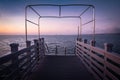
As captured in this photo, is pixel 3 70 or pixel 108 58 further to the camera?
pixel 108 58

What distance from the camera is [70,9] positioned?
9789 millimetres

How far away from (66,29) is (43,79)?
1154 cm

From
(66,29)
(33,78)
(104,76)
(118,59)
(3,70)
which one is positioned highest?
(66,29)

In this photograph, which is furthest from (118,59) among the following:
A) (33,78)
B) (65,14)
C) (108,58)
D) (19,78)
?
(65,14)

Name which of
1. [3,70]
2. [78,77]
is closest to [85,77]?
[78,77]

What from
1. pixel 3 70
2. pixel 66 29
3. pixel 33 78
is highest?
pixel 66 29

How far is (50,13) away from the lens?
9898mm

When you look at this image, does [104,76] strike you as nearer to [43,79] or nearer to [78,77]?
[78,77]

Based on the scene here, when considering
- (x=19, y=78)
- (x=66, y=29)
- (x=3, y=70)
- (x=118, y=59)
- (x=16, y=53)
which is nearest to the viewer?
(x=3, y=70)

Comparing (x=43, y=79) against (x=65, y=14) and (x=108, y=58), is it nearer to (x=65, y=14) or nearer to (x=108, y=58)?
(x=108, y=58)

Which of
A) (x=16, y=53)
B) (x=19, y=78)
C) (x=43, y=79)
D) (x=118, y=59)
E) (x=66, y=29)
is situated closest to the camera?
(x=118, y=59)

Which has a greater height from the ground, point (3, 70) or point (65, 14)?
point (65, 14)

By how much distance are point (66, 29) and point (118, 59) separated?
43.5 ft

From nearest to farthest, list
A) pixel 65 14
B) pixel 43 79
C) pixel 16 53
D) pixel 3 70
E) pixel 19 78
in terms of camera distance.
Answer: pixel 3 70, pixel 16 53, pixel 19 78, pixel 43 79, pixel 65 14
